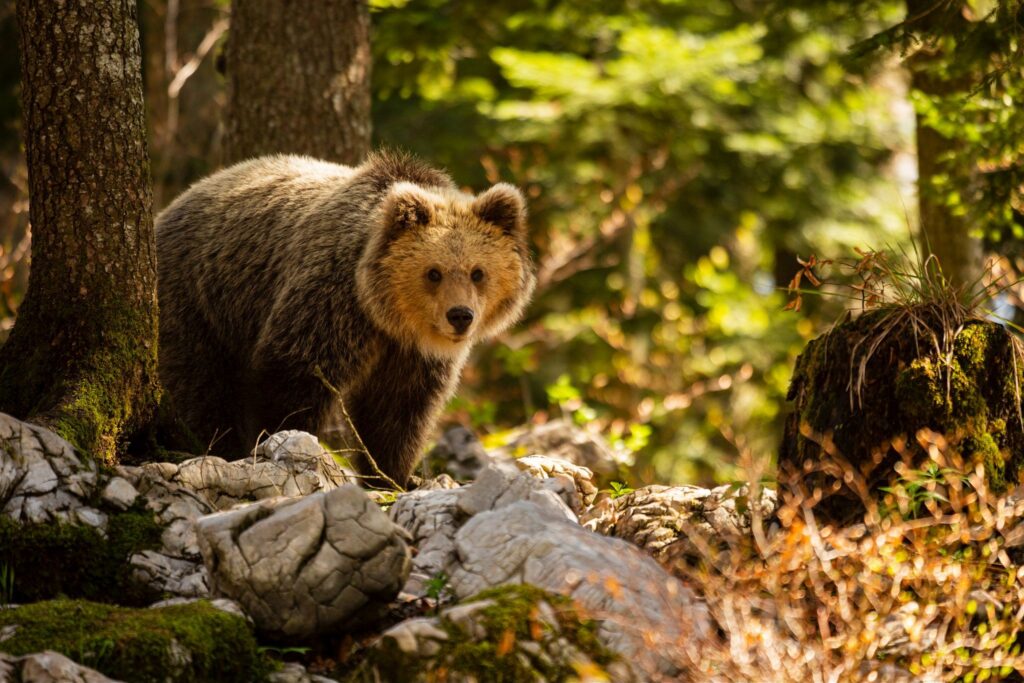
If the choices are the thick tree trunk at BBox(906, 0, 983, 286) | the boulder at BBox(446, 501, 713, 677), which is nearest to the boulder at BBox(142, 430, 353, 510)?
the boulder at BBox(446, 501, 713, 677)

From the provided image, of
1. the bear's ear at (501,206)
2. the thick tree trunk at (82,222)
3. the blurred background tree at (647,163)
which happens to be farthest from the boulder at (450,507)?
the blurred background tree at (647,163)

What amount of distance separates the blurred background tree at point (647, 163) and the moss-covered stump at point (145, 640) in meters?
8.04

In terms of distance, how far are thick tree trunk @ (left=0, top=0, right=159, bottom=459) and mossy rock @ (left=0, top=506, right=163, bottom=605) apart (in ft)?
2.14

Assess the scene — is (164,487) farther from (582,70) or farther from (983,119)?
(582,70)

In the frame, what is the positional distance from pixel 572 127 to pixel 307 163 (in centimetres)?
690

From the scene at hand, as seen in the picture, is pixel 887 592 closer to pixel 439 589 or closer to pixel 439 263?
pixel 439 589

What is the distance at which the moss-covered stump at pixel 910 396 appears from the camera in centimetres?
531

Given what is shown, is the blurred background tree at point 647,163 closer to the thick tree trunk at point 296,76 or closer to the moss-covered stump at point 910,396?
the thick tree trunk at point 296,76

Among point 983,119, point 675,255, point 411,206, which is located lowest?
point 675,255

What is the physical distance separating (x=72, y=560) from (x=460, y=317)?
292cm

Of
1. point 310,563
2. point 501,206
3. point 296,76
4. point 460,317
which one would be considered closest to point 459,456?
point 460,317

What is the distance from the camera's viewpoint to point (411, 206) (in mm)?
7434

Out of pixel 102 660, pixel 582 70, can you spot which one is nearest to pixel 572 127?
pixel 582 70

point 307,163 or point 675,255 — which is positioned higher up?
point 307,163
